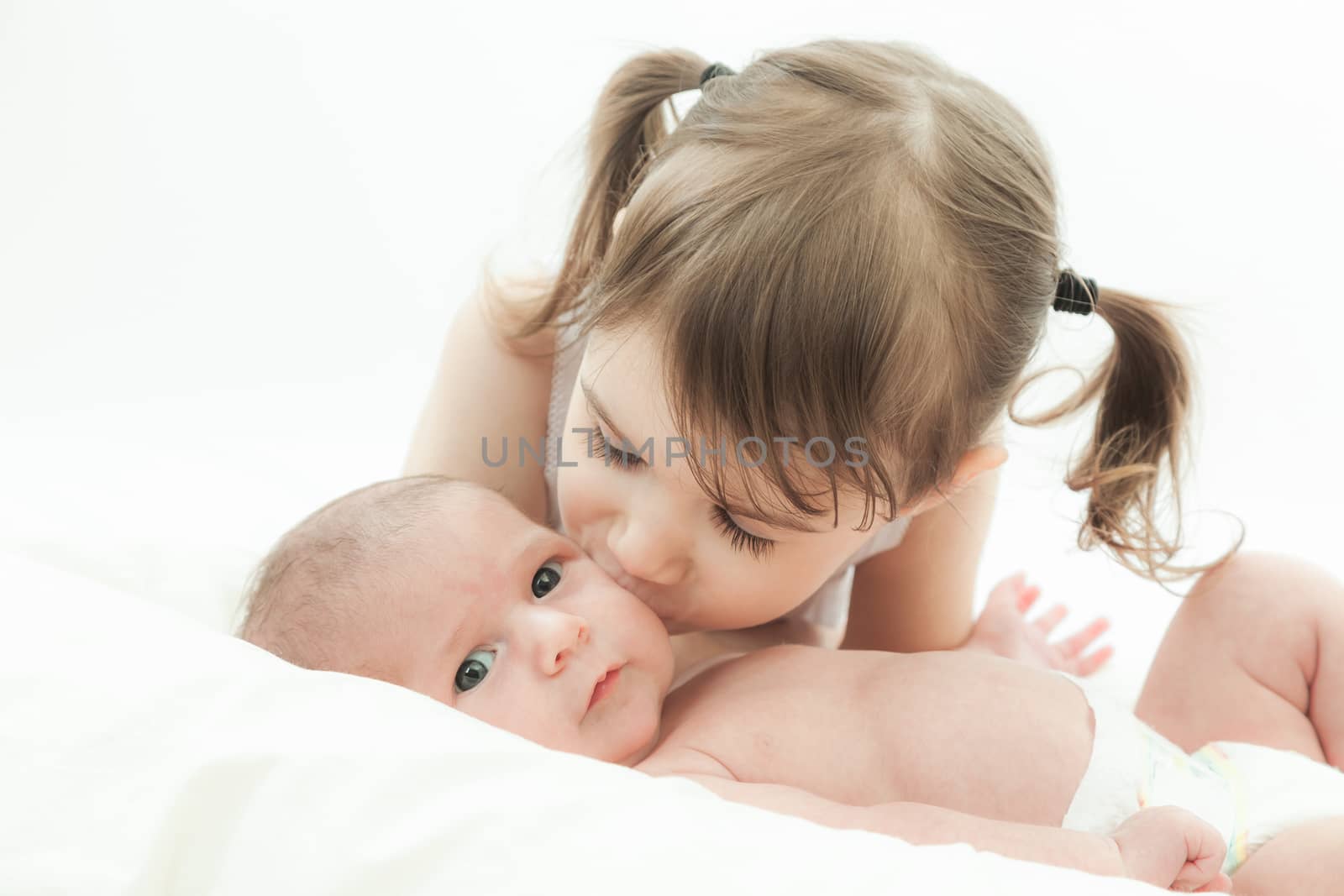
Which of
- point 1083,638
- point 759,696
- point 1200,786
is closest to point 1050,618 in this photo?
point 1083,638

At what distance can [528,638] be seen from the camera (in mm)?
955

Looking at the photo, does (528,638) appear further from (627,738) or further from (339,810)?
(339,810)

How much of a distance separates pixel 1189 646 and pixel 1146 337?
0.29m

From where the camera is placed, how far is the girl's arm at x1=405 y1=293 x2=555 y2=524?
4.50 feet

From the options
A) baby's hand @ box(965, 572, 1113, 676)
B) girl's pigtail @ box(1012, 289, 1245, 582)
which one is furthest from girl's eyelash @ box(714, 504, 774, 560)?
baby's hand @ box(965, 572, 1113, 676)

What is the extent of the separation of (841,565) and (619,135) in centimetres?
Result: 46

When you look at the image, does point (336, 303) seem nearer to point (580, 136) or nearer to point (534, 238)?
point (534, 238)

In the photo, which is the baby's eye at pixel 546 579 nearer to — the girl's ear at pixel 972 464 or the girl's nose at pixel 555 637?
the girl's nose at pixel 555 637

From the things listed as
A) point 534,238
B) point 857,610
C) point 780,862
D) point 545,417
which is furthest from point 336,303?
point 780,862

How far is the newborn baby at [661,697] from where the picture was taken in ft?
3.11

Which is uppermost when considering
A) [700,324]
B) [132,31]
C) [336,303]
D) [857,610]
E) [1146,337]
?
[132,31]

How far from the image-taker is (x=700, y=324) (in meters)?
0.86

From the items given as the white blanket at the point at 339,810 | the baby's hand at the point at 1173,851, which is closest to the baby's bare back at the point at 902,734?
the baby's hand at the point at 1173,851

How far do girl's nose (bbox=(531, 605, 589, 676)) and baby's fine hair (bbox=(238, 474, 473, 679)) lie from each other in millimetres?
105
